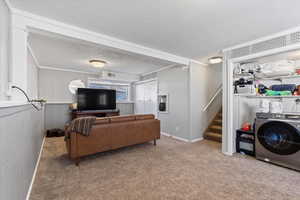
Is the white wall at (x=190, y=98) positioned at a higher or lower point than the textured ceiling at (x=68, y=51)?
lower

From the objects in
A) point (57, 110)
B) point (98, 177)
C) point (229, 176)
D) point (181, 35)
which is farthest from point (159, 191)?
point (57, 110)

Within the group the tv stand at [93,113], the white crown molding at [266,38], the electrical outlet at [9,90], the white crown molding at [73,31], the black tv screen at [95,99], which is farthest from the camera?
the black tv screen at [95,99]

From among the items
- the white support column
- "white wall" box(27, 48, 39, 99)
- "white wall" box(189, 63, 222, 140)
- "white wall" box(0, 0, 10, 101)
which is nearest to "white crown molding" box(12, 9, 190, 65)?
the white support column

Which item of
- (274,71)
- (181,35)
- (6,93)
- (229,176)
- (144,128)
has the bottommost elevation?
(229,176)

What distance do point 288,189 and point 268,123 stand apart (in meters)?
1.12

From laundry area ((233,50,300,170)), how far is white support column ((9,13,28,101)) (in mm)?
3892

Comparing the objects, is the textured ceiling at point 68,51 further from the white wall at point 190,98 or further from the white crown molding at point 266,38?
the white crown molding at point 266,38

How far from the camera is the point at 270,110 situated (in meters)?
2.67

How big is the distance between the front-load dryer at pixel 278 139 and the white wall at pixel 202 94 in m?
1.57

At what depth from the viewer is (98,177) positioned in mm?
2076

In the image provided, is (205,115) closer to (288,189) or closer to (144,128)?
(144,128)

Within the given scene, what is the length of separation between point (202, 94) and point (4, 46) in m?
4.36

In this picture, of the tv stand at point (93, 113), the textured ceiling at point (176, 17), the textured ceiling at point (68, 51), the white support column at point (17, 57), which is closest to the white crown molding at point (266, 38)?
the textured ceiling at point (176, 17)

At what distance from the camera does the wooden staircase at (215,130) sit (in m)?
3.97
